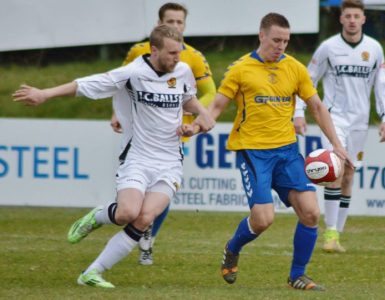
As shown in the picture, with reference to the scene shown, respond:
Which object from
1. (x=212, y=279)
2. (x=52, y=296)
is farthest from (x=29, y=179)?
(x=52, y=296)

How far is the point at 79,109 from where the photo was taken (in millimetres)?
18312

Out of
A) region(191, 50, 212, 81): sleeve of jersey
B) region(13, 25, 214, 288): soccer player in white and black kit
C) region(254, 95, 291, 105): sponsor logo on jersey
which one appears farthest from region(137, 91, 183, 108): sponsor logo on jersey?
region(191, 50, 212, 81): sleeve of jersey

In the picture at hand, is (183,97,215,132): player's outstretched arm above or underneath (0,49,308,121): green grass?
above

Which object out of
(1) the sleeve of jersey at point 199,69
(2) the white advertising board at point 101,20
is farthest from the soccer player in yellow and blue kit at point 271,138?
(2) the white advertising board at point 101,20

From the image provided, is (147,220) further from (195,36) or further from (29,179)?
(195,36)

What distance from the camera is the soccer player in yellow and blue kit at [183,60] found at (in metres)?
10.4

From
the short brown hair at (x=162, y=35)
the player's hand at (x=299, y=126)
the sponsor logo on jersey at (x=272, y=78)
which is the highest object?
the short brown hair at (x=162, y=35)

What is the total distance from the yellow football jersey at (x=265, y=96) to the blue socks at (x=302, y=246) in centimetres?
69

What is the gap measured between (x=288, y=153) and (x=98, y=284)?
68.4 inches

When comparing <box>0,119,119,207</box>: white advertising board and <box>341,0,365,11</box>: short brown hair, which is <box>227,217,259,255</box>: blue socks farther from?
<box>0,119,119,207</box>: white advertising board

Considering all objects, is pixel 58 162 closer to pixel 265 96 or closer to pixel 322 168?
pixel 265 96

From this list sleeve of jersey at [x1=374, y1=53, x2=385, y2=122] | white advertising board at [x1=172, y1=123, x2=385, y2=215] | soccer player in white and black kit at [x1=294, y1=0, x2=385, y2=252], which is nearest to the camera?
sleeve of jersey at [x1=374, y1=53, x2=385, y2=122]

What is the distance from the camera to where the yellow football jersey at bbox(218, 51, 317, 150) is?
8.93 meters

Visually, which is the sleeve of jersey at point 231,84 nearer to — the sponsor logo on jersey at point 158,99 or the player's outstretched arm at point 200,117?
the player's outstretched arm at point 200,117
